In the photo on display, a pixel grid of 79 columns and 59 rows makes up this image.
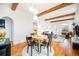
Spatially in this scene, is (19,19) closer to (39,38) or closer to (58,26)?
(39,38)

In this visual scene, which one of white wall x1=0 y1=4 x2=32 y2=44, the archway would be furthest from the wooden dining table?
the archway

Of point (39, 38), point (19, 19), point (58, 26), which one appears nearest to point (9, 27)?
point (19, 19)

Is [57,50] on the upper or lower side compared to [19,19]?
lower

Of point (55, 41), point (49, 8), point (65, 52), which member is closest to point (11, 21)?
point (49, 8)

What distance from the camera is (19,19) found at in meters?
2.80

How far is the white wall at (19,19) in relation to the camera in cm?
275

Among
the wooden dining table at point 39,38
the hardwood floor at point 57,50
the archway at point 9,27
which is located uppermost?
the archway at point 9,27

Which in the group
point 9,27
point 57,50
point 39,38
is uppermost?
point 9,27

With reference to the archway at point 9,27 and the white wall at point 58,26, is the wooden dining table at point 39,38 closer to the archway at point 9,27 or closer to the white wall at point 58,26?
the white wall at point 58,26

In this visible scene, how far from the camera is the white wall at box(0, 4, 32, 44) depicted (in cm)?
275

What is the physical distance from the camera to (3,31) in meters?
2.77

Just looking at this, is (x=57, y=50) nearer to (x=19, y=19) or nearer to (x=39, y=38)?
(x=39, y=38)

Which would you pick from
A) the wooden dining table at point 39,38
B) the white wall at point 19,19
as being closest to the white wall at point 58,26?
the wooden dining table at point 39,38

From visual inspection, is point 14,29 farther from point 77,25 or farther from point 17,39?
point 77,25
